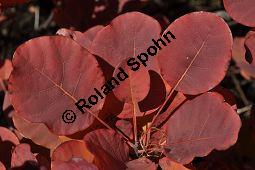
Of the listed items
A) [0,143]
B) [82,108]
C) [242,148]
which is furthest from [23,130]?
[242,148]

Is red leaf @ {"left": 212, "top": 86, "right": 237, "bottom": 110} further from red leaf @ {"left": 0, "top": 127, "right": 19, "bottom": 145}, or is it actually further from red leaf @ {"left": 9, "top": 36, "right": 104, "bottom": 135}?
red leaf @ {"left": 0, "top": 127, "right": 19, "bottom": 145}

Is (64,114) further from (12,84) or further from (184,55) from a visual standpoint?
(184,55)

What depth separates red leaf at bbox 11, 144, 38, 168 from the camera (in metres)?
0.83

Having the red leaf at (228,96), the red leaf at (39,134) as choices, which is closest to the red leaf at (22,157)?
the red leaf at (39,134)

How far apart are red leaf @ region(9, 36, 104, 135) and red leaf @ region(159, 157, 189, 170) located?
6.1 inches

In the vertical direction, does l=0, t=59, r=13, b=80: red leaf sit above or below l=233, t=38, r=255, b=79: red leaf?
above

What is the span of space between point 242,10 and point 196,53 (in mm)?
118

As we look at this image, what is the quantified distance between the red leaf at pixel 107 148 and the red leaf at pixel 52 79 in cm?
5

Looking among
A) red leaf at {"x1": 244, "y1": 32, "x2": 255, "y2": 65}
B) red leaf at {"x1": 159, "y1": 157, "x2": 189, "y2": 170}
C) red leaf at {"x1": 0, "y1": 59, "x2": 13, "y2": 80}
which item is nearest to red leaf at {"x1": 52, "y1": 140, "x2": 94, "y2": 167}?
red leaf at {"x1": 159, "y1": 157, "x2": 189, "y2": 170}

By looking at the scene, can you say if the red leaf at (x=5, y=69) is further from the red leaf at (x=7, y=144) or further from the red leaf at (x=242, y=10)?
the red leaf at (x=242, y=10)

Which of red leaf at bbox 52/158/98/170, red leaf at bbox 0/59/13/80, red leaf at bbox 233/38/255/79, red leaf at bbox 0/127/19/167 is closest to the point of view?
red leaf at bbox 52/158/98/170

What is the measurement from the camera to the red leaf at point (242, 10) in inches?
33.2

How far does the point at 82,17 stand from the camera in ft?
4.59

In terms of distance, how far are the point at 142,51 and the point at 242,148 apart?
0.46 m
